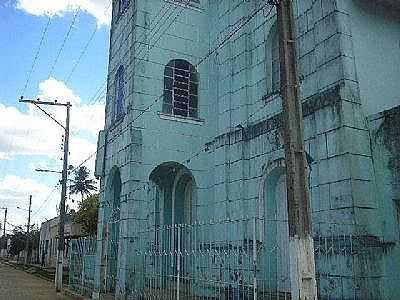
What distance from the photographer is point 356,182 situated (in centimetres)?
863

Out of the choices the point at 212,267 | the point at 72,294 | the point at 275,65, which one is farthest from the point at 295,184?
the point at 72,294

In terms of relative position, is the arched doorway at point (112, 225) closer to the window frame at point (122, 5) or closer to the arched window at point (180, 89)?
the arched window at point (180, 89)

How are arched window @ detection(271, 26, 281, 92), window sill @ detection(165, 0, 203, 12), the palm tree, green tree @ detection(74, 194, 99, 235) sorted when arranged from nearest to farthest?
arched window @ detection(271, 26, 281, 92) → window sill @ detection(165, 0, 203, 12) → green tree @ detection(74, 194, 99, 235) → the palm tree

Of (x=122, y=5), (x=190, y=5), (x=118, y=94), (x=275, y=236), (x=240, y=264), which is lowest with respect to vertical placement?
(x=240, y=264)

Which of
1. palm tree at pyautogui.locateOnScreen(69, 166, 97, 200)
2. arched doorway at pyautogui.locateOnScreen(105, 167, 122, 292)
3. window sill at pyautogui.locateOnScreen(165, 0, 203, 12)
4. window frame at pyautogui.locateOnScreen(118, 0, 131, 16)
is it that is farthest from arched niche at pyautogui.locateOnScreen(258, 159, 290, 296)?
palm tree at pyautogui.locateOnScreen(69, 166, 97, 200)

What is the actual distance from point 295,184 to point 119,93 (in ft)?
36.9

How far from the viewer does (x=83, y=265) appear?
51.4 ft

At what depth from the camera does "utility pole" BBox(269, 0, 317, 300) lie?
17.9 ft

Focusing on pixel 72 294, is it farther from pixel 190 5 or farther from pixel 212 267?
pixel 190 5

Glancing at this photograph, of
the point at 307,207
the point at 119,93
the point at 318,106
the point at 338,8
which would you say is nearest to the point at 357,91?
the point at 318,106

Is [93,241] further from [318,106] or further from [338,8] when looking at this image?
[338,8]

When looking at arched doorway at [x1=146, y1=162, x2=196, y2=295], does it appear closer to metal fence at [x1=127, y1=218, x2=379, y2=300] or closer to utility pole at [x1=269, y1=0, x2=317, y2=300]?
metal fence at [x1=127, y1=218, x2=379, y2=300]

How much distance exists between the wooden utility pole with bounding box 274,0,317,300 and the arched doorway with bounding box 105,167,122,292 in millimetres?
9157

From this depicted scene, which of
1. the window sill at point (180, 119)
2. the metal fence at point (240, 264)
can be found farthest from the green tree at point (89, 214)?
the metal fence at point (240, 264)
